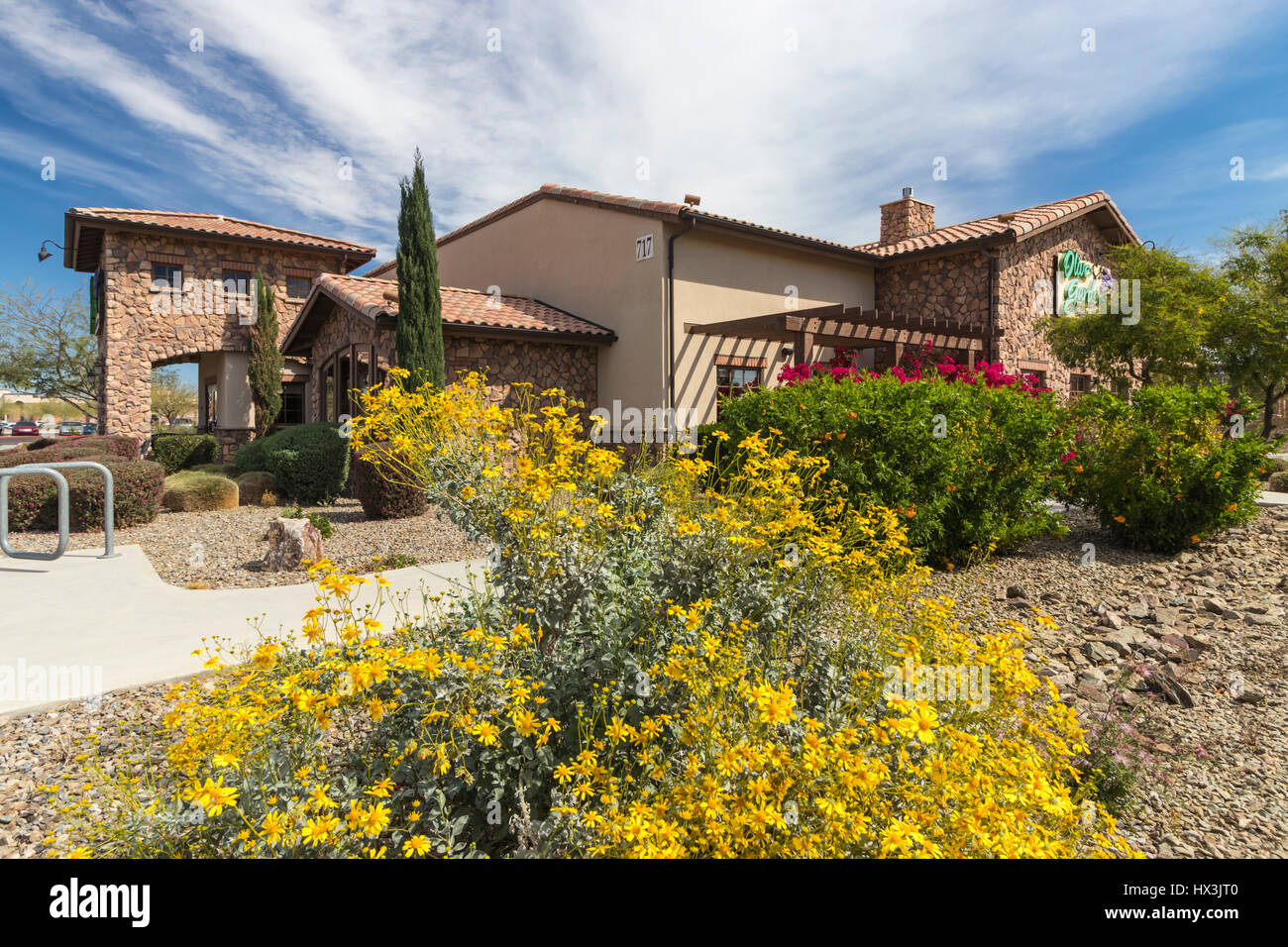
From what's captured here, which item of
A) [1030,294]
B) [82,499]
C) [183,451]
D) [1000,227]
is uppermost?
[1000,227]

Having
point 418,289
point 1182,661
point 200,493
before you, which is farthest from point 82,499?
point 1182,661

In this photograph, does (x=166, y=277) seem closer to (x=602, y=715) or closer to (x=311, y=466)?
(x=311, y=466)

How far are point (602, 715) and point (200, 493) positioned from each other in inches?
453

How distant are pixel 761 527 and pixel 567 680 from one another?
109 cm

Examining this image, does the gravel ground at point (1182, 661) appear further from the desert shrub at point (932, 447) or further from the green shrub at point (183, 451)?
the green shrub at point (183, 451)

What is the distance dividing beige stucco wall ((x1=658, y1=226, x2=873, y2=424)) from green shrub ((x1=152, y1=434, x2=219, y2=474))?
45.5ft

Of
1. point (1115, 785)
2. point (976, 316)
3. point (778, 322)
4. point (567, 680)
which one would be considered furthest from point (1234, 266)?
point (567, 680)

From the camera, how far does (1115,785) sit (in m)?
3.07

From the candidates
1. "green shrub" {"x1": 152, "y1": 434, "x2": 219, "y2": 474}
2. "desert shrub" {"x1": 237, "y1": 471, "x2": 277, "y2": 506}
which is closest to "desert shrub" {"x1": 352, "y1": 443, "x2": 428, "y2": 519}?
"desert shrub" {"x1": 237, "y1": 471, "x2": 277, "y2": 506}

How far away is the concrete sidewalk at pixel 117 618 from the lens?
151 inches

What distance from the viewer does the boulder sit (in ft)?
22.9

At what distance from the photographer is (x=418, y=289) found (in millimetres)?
10883
